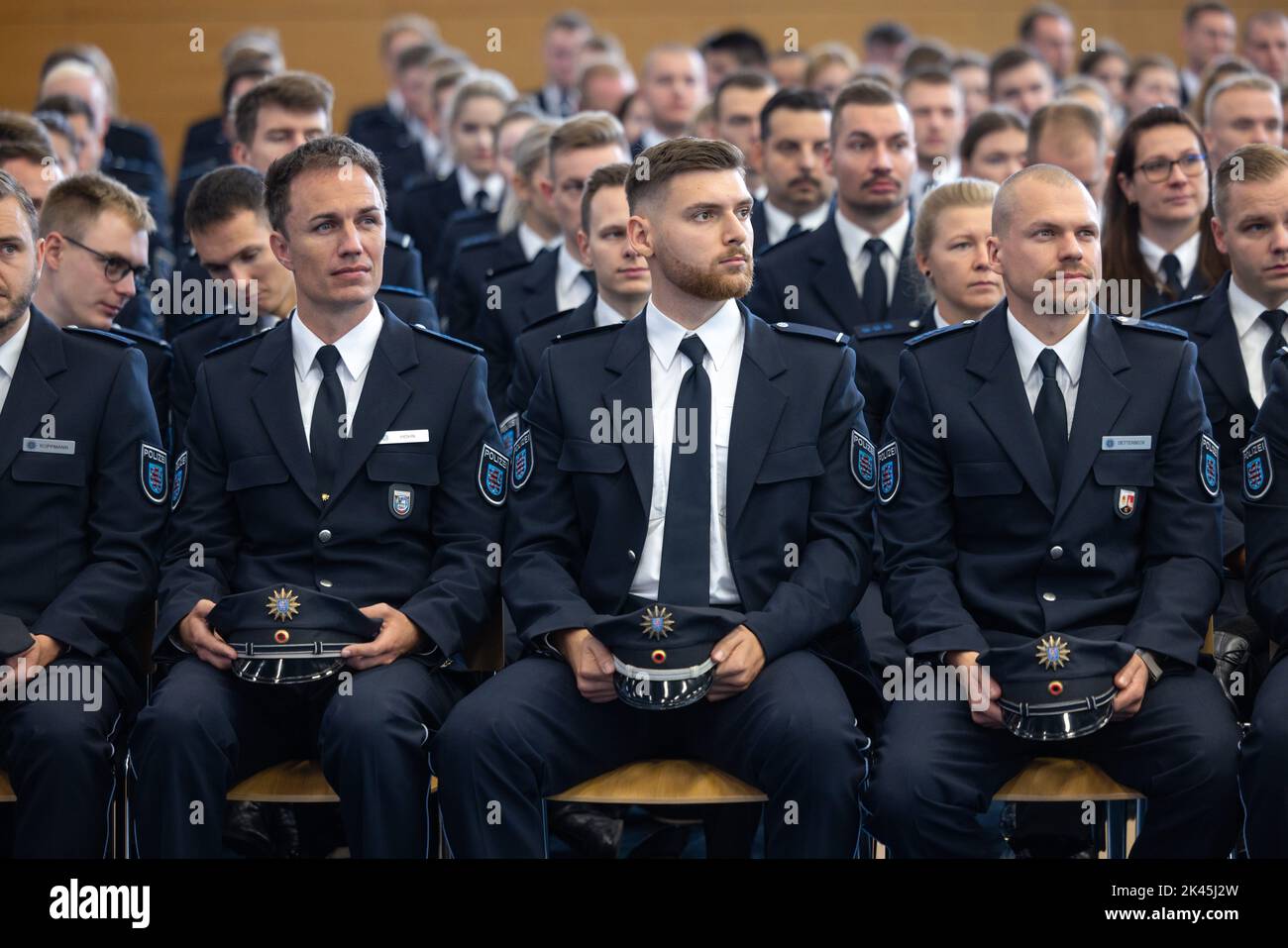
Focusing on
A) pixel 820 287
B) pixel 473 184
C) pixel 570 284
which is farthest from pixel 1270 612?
pixel 473 184

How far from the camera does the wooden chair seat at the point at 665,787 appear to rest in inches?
100

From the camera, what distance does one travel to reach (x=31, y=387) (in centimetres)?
285

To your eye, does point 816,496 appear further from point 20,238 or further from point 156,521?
point 20,238

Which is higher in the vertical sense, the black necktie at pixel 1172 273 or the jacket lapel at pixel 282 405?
the black necktie at pixel 1172 273

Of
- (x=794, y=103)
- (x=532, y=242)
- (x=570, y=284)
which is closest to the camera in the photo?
(x=570, y=284)

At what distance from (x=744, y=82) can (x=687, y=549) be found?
10.00 ft

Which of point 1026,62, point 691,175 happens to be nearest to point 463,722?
point 691,175

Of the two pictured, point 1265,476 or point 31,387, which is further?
point 31,387

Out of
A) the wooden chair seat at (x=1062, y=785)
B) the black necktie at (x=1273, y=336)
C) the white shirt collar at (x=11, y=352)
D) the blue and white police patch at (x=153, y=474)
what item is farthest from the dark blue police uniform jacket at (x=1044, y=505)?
the white shirt collar at (x=11, y=352)

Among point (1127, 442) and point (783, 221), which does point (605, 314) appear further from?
point (1127, 442)

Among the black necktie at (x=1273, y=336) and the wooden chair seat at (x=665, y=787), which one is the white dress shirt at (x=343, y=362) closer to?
the wooden chair seat at (x=665, y=787)

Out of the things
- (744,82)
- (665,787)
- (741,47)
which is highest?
(741,47)

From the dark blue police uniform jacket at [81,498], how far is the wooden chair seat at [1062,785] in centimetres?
155

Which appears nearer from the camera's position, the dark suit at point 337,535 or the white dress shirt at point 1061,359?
the dark suit at point 337,535
